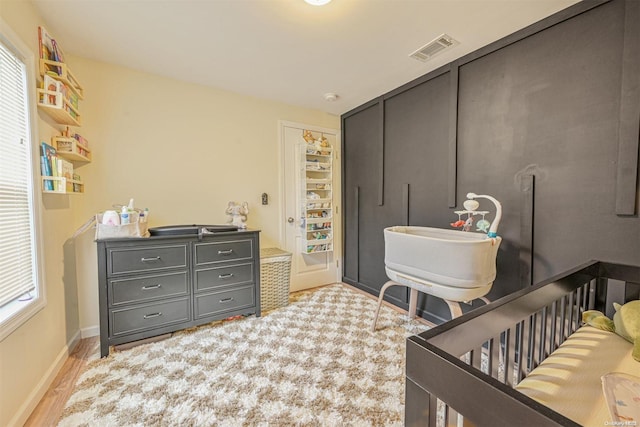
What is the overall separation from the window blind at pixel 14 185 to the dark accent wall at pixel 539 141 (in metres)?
2.81

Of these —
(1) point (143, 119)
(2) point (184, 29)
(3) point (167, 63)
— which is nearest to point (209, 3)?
(2) point (184, 29)

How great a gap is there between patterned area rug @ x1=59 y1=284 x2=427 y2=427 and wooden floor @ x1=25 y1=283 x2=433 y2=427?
0.17ft

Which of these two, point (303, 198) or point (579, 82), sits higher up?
point (579, 82)

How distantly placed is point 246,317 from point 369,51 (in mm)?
2577

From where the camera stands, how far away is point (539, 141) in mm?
1745

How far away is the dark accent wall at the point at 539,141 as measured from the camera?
1.44m

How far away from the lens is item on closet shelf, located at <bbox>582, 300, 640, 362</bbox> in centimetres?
114

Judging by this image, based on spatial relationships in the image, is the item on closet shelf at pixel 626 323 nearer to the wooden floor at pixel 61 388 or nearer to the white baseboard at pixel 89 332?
the wooden floor at pixel 61 388

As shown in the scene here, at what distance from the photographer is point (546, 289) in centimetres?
112

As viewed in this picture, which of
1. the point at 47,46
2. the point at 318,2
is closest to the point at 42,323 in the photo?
the point at 47,46

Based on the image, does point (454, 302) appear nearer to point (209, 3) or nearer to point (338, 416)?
point (338, 416)

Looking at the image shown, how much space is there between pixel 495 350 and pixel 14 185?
7.73ft

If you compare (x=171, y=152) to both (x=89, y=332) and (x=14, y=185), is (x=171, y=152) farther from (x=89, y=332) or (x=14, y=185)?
(x=89, y=332)

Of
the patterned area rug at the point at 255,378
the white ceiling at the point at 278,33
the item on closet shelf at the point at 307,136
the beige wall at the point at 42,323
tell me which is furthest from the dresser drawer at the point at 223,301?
the white ceiling at the point at 278,33
